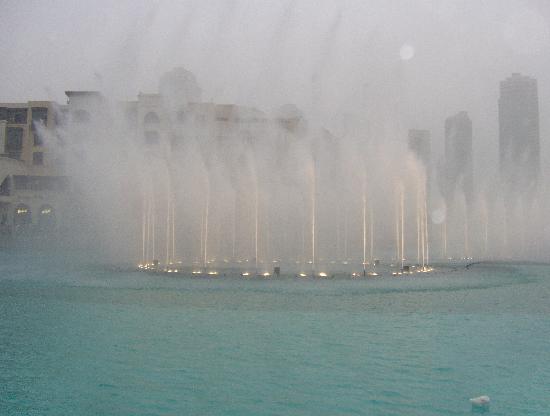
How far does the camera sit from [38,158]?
69.2 metres

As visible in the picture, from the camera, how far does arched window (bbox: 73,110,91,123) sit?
6844cm

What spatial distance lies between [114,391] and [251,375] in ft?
7.53

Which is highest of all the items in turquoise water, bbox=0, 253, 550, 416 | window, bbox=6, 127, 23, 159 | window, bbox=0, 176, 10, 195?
window, bbox=6, 127, 23, 159

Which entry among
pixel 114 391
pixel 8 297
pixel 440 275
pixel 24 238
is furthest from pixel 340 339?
pixel 24 238

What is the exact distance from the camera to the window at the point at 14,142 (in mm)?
70312

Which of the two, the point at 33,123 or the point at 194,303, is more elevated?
the point at 33,123

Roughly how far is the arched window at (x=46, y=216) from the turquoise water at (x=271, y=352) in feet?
158

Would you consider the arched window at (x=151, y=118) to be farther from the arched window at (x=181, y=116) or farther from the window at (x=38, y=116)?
the window at (x=38, y=116)

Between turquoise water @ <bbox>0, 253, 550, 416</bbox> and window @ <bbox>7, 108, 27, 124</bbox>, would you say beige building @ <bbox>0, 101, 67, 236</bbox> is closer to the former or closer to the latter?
window @ <bbox>7, 108, 27, 124</bbox>

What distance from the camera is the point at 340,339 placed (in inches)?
493

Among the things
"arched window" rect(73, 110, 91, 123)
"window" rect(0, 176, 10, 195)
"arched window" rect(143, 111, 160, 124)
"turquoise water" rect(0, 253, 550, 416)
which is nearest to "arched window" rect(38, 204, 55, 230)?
"window" rect(0, 176, 10, 195)

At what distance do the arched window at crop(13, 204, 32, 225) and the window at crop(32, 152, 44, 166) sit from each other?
234 inches

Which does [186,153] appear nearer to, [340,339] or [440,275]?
[440,275]

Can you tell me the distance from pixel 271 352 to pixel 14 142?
68622 mm
